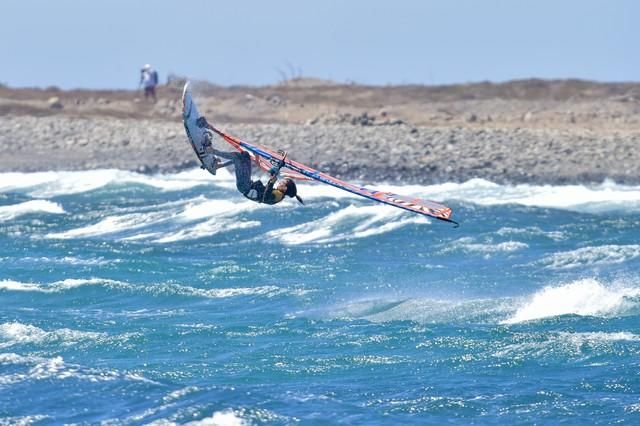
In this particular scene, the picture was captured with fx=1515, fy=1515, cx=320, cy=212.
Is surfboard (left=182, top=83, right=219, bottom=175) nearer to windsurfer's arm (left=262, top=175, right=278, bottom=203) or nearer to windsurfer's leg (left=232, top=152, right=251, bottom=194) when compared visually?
windsurfer's leg (left=232, top=152, right=251, bottom=194)

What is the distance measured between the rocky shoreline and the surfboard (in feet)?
57.7

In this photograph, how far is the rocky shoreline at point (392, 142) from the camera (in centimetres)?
3912

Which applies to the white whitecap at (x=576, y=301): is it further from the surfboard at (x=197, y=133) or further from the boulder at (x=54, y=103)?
the boulder at (x=54, y=103)

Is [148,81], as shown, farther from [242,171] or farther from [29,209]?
[242,171]

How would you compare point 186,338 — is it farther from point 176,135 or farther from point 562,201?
point 176,135

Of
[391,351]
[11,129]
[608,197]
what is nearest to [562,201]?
[608,197]

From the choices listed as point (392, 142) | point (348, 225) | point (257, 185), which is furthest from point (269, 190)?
point (392, 142)

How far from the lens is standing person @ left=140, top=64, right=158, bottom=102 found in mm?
48375

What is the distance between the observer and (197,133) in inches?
821

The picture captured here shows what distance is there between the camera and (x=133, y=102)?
49781 millimetres

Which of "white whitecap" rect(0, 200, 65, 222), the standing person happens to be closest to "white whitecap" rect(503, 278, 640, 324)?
"white whitecap" rect(0, 200, 65, 222)

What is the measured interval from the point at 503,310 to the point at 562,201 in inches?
492

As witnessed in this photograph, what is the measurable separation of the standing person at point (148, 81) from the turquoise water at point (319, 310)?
42.4 feet

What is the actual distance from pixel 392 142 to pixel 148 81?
10367 millimetres
